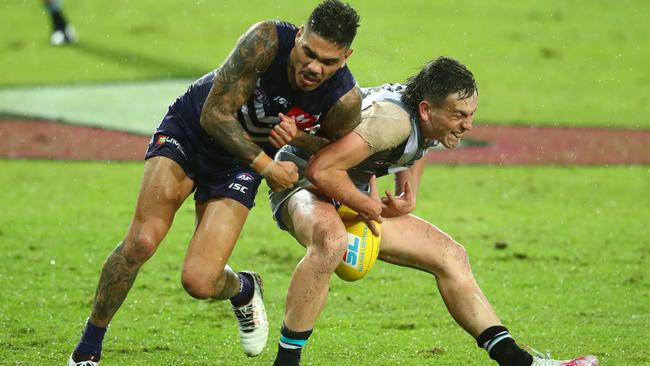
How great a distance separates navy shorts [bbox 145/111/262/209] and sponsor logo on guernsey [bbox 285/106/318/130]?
0.52 metres

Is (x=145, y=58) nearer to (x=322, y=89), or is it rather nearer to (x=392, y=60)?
(x=392, y=60)

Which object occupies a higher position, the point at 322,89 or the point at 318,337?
the point at 322,89

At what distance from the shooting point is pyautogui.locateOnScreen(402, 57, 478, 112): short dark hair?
21.9ft

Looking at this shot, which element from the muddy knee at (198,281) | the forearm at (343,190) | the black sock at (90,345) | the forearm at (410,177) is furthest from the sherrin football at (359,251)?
the black sock at (90,345)

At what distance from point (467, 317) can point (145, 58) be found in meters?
14.8

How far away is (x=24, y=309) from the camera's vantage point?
8312 millimetres

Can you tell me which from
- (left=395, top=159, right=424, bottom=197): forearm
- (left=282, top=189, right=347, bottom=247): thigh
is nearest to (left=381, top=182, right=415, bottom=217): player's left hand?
(left=395, top=159, right=424, bottom=197): forearm

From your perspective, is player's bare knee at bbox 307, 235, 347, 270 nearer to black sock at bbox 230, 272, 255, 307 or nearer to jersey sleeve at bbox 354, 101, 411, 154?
jersey sleeve at bbox 354, 101, 411, 154

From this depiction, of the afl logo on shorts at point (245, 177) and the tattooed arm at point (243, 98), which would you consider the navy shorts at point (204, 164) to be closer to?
the afl logo on shorts at point (245, 177)

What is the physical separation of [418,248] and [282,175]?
0.96 meters

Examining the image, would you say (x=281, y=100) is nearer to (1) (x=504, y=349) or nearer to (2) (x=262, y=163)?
(2) (x=262, y=163)

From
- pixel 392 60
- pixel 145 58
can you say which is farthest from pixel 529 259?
pixel 145 58

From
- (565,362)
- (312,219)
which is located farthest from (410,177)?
(565,362)

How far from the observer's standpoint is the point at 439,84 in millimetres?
6703
